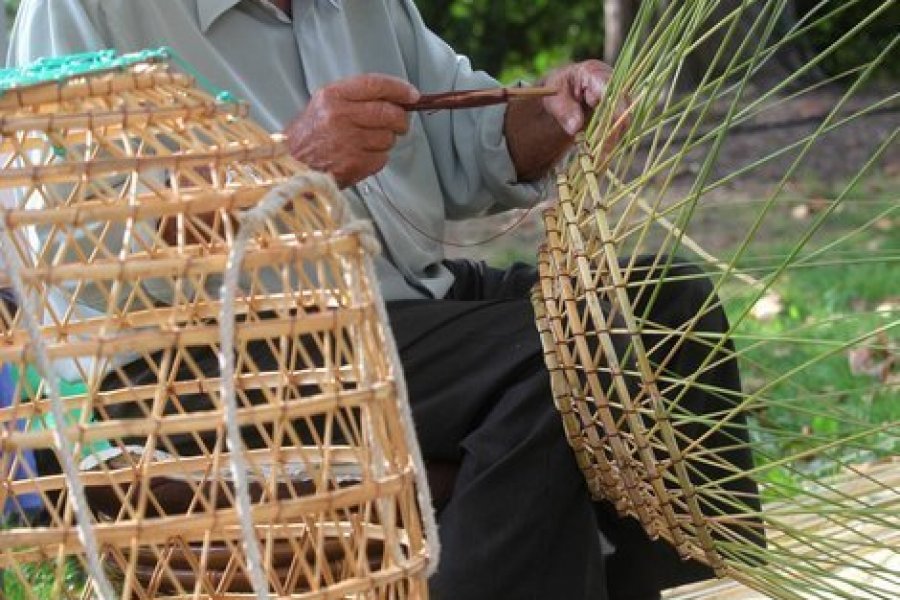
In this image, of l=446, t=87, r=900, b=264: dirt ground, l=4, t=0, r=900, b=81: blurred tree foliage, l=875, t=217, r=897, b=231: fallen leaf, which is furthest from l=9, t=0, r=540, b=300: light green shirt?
l=4, t=0, r=900, b=81: blurred tree foliage

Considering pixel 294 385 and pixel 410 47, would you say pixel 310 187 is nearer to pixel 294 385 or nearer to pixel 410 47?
pixel 294 385

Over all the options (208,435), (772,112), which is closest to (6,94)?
(208,435)

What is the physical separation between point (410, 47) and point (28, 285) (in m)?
0.92

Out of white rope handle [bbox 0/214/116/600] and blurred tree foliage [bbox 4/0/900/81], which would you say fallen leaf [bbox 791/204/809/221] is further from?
white rope handle [bbox 0/214/116/600]

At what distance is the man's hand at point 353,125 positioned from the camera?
58.3 inches

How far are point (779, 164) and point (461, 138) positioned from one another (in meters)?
2.77

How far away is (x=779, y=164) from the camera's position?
4.55 metres

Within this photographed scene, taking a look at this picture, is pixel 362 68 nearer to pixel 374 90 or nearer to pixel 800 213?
pixel 374 90

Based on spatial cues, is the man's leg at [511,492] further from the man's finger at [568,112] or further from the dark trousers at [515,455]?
the man's finger at [568,112]

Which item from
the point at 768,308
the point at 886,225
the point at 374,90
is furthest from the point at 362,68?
the point at 886,225

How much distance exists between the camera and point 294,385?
1330 millimetres

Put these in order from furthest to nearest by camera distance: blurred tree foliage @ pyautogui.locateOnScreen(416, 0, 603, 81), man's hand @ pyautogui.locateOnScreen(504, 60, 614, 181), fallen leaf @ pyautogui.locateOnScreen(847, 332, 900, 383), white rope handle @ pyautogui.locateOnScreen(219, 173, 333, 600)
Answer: blurred tree foliage @ pyautogui.locateOnScreen(416, 0, 603, 81), fallen leaf @ pyautogui.locateOnScreen(847, 332, 900, 383), man's hand @ pyautogui.locateOnScreen(504, 60, 614, 181), white rope handle @ pyautogui.locateOnScreen(219, 173, 333, 600)

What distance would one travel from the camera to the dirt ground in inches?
160

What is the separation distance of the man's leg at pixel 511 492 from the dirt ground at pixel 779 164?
221 cm
